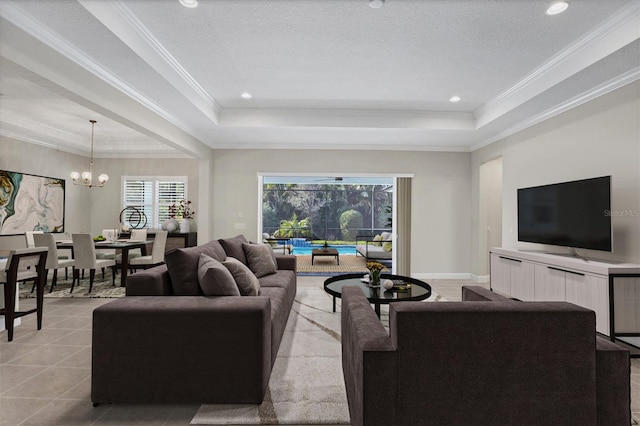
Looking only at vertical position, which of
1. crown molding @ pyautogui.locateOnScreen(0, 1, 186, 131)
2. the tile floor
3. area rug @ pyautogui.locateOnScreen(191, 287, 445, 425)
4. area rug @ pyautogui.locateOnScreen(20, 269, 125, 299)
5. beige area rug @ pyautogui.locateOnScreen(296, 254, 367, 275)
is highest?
crown molding @ pyautogui.locateOnScreen(0, 1, 186, 131)

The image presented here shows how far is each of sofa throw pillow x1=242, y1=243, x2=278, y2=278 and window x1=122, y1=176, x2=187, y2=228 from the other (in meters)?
4.50

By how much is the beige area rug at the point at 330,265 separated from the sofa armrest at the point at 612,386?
5.85 meters

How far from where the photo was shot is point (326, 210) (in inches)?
480

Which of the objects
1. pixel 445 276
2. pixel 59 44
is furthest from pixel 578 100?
pixel 59 44

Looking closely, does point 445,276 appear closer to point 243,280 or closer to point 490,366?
point 243,280

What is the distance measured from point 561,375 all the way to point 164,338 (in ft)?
6.63

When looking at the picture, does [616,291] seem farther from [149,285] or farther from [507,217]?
[149,285]

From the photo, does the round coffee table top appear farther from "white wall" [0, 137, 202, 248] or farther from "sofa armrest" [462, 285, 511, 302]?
"white wall" [0, 137, 202, 248]

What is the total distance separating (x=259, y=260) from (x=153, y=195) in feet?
16.7

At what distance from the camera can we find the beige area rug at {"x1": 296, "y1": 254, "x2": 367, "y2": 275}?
7.47 metres

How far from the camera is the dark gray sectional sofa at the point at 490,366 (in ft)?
4.63

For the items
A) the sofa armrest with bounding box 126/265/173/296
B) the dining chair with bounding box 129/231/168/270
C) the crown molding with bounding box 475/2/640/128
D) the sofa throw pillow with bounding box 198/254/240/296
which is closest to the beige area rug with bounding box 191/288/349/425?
the sofa throw pillow with bounding box 198/254/240/296

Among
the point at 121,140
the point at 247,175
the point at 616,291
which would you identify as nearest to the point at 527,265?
the point at 616,291

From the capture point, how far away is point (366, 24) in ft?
9.18
